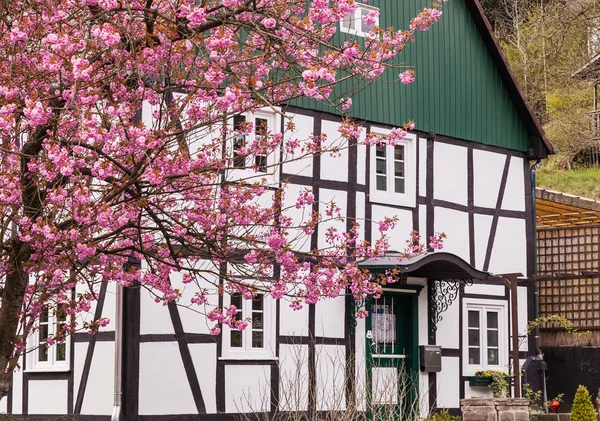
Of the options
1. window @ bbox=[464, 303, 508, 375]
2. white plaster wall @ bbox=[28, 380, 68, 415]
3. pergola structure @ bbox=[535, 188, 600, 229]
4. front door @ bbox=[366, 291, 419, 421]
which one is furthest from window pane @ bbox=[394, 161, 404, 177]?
white plaster wall @ bbox=[28, 380, 68, 415]

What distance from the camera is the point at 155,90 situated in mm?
9180

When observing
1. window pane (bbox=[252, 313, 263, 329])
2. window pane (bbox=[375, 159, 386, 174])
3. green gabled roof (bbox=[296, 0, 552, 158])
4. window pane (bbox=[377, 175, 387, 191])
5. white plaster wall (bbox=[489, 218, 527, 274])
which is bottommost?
window pane (bbox=[252, 313, 263, 329])

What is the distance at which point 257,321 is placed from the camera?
50.9ft

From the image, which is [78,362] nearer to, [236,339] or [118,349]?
[118,349]

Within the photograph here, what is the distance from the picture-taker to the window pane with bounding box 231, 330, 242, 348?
49.6 feet

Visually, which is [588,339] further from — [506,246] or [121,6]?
[121,6]

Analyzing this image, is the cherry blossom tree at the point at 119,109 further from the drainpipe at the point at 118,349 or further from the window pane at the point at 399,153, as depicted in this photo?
the window pane at the point at 399,153

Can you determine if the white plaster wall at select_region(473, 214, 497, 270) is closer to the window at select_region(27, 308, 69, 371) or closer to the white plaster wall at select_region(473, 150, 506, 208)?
the white plaster wall at select_region(473, 150, 506, 208)

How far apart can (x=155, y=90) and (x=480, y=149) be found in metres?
11.0

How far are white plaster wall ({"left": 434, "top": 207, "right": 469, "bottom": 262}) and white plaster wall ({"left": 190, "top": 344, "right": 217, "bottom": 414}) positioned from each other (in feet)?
16.6

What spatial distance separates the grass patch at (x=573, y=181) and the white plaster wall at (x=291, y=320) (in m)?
20.3

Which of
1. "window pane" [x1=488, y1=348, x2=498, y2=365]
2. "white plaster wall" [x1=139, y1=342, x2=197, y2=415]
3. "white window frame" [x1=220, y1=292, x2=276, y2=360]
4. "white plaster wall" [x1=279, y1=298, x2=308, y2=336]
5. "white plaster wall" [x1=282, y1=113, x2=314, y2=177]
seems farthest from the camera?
"window pane" [x1=488, y1=348, x2=498, y2=365]

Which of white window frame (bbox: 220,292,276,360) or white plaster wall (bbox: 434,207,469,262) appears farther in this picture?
white plaster wall (bbox: 434,207,469,262)

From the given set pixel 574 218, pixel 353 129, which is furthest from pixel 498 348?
pixel 353 129
